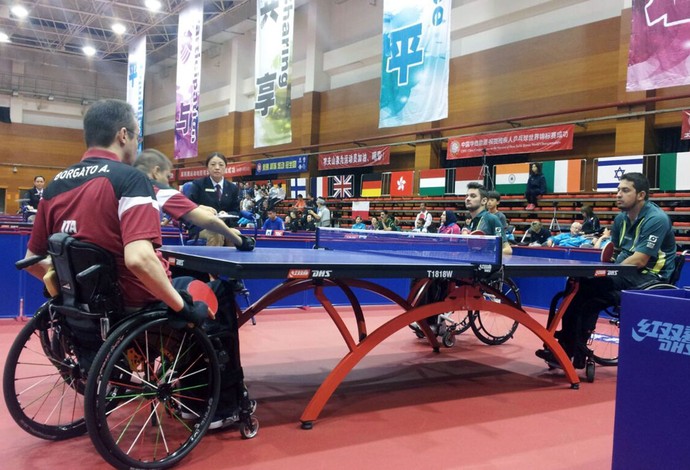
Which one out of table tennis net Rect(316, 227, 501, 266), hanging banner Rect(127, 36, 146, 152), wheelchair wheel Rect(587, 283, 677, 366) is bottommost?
wheelchair wheel Rect(587, 283, 677, 366)

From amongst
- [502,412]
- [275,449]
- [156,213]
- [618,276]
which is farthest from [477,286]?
[156,213]

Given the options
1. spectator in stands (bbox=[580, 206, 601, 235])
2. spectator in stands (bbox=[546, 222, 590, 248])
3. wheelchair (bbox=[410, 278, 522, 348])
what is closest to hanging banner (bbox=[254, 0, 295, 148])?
spectator in stands (bbox=[546, 222, 590, 248])

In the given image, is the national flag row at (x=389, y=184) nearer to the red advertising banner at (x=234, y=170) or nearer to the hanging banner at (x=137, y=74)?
the red advertising banner at (x=234, y=170)

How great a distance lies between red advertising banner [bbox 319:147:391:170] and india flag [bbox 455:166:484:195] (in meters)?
2.96

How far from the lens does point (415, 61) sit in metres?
11.1

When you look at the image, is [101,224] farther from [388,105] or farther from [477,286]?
[388,105]

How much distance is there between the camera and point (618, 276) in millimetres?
4605

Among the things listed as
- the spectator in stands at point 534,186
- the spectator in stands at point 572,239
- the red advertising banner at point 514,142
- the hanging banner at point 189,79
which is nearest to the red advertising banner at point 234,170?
the hanging banner at point 189,79

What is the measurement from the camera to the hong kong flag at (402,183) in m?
16.4

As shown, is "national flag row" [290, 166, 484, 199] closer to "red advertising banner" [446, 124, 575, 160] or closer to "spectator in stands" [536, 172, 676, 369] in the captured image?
"red advertising banner" [446, 124, 575, 160]

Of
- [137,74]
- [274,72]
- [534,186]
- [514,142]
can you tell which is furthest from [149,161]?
[137,74]

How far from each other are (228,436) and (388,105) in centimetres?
951

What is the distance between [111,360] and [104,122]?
1.02 m

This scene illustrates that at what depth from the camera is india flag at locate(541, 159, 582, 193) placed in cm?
1288
